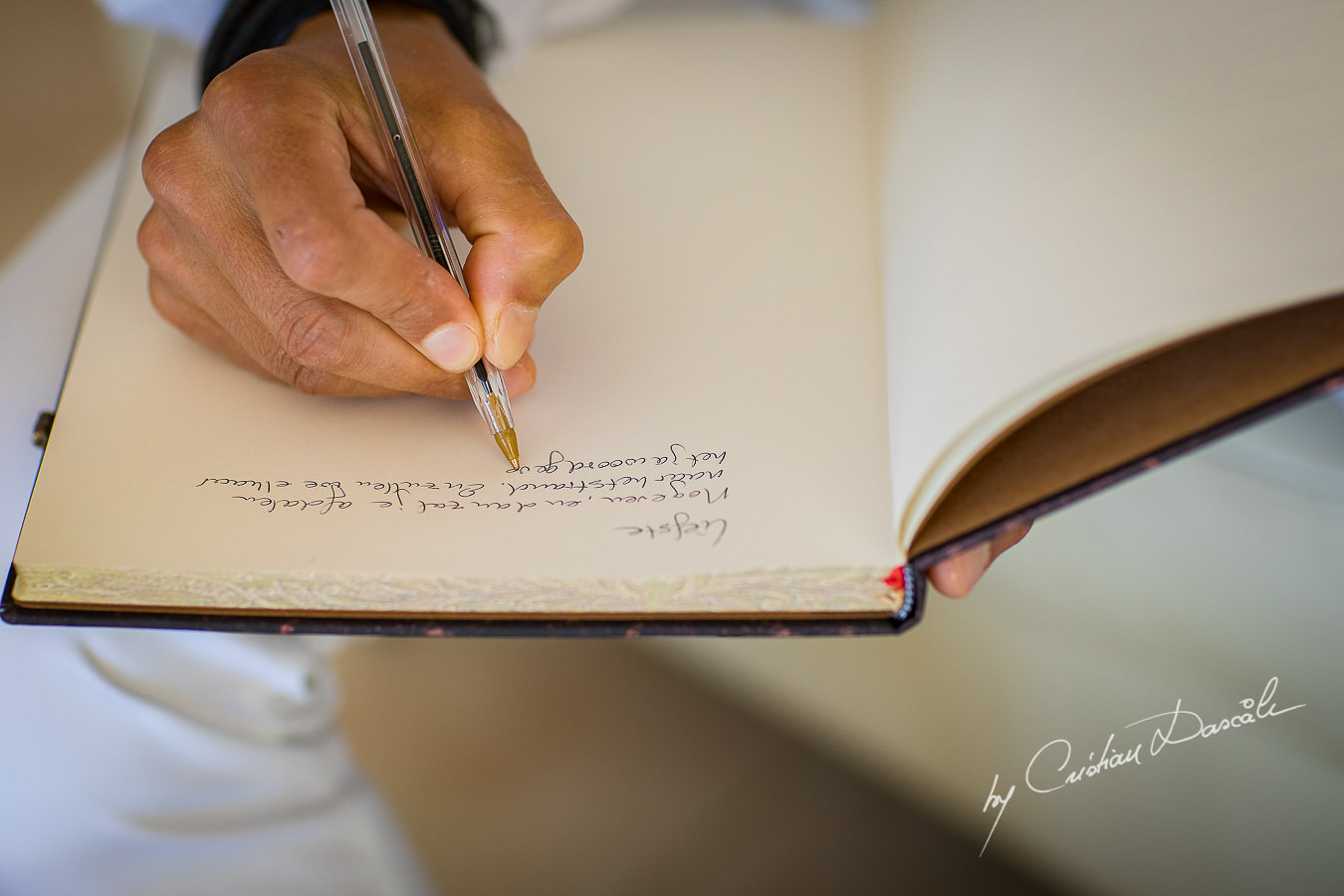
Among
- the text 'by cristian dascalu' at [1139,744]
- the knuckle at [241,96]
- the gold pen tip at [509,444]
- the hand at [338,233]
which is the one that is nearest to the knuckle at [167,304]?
the hand at [338,233]

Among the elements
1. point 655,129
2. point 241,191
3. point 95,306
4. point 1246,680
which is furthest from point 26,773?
point 1246,680

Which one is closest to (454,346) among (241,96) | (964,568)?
(241,96)

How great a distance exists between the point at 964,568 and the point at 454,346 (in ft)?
0.93

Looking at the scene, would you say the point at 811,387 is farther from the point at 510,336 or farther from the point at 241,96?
the point at 241,96

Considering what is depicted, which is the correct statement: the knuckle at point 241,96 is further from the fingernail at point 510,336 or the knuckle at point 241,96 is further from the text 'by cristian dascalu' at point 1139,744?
the text 'by cristian dascalu' at point 1139,744

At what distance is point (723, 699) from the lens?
99cm

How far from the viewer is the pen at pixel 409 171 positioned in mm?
437

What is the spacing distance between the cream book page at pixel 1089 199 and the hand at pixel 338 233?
0.20 m

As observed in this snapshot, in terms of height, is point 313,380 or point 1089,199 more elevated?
point 1089,199

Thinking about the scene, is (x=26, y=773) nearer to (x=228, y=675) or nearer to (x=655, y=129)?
(x=228, y=675)

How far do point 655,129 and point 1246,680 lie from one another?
1.80ft

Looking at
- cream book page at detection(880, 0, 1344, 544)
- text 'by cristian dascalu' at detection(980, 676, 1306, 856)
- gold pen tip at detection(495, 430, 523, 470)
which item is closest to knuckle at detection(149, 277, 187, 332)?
gold pen tip at detection(495, 430, 523, 470)

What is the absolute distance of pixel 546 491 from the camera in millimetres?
435

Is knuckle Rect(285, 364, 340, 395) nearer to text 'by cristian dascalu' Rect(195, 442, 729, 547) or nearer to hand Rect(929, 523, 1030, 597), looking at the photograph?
text 'by cristian dascalu' Rect(195, 442, 729, 547)
